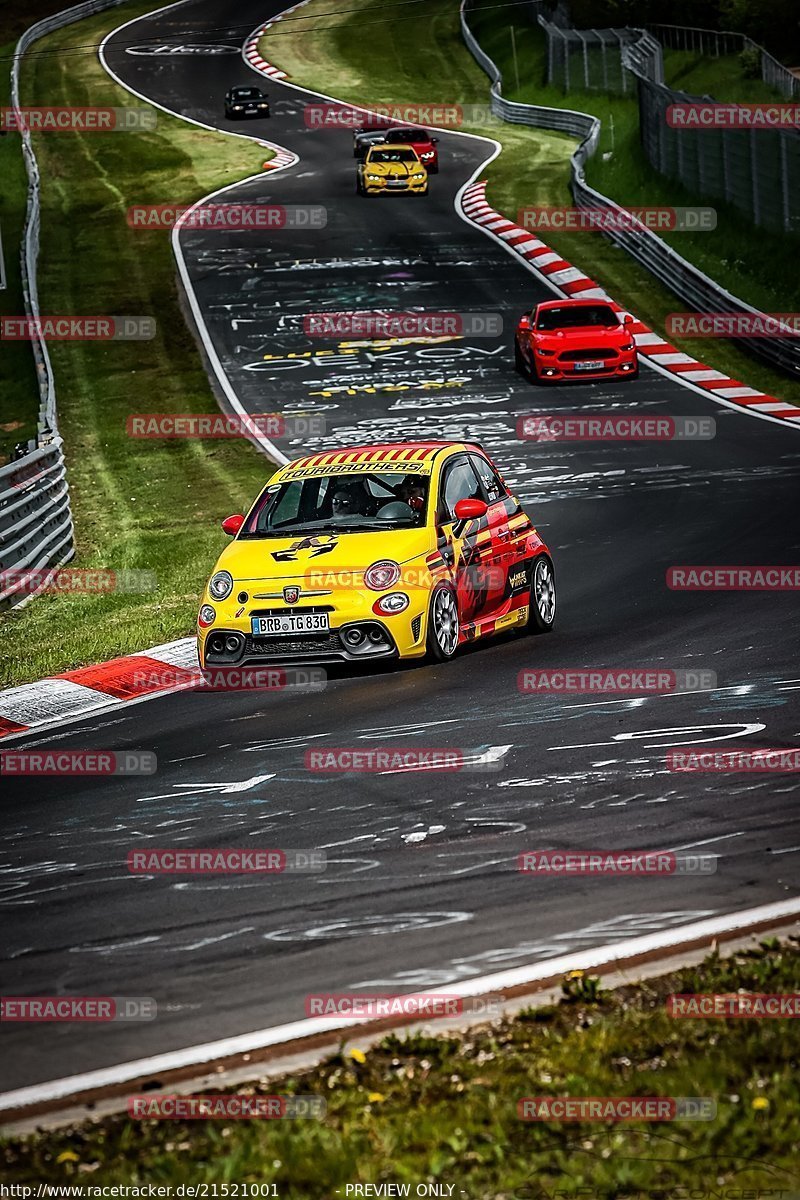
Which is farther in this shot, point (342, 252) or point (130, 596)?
point (342, 252)

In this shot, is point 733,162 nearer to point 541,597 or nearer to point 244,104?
point 541,597

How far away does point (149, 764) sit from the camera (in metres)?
10.0

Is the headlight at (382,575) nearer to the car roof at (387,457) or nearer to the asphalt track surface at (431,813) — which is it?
the asphalt track surface at (431,813)

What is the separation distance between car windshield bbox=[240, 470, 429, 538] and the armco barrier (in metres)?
3.63

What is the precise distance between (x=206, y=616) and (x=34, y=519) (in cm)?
575

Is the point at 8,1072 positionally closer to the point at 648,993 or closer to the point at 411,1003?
the point at 411,1003

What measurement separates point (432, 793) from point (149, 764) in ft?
6.80

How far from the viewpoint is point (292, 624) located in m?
12.0

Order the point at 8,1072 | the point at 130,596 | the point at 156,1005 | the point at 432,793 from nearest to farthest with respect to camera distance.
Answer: the point at 8,1072, the point at 156,1005, the point at 432,793, the point at 130,596

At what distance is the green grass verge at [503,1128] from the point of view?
4.60m

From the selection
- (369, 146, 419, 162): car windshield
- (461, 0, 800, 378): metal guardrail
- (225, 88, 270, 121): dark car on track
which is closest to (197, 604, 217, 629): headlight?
(461, 0, 800, 378): metal guardrail


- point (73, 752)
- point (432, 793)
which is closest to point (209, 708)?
point (73, 752)

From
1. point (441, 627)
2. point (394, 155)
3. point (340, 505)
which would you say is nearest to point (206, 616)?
point (340, 505)

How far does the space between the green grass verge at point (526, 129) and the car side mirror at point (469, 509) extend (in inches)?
610
